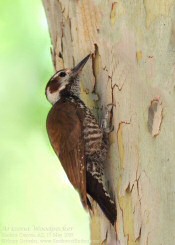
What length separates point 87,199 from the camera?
3400 mm

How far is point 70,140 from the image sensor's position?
3521 millimetres

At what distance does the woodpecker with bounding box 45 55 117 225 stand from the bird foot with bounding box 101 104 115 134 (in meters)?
0.01

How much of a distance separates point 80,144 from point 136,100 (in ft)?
1.95

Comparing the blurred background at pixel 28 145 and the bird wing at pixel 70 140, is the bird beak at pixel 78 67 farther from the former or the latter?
the blurred background at pixel 28 145

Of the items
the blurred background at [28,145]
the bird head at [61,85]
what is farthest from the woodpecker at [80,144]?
the blurred background at [28,145]

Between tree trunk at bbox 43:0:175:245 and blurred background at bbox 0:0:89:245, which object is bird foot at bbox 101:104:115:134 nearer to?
tree trunk at bbox 43:0:175:245

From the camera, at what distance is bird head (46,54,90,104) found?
3855 millimetres

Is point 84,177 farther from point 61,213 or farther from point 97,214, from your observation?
point 61,213

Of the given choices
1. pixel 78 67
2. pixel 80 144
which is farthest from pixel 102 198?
pixel 78 67

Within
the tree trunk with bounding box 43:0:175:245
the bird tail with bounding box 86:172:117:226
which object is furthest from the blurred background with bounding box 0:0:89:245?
the tree trunk with bounding box 43:0:175:245

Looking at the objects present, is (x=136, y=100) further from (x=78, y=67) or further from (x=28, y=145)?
(x=28, y=145)

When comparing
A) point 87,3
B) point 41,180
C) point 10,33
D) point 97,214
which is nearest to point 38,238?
point 97,214

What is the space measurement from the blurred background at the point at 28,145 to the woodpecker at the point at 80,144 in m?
0.54

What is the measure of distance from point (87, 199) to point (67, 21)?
907 mm
